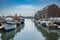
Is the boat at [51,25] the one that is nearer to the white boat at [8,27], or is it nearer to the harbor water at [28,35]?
the harbor water at [28,35]

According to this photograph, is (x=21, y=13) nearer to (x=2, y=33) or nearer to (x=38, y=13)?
(x=38, y=13)

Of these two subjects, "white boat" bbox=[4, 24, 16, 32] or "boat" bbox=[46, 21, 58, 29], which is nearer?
"white boat" bbox=[4, 24, 16, 32]

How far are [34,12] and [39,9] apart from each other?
0.20m

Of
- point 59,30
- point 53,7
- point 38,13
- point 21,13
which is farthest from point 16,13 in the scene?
point 59,30

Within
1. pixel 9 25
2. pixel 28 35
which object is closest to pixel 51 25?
pixel 28 35

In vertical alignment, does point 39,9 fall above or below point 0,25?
above

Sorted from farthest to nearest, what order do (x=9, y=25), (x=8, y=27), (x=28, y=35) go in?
(x=9, y=25) → (x=8, y=27) → (x=28, y=35)

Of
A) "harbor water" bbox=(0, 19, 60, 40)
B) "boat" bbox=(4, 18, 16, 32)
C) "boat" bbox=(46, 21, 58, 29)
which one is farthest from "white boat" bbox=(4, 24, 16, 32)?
"boat" bbox=(46, 21, 58, 29)

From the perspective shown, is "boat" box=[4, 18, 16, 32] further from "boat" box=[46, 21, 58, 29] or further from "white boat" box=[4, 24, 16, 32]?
"boat" box=[46, 21, 58, 29]

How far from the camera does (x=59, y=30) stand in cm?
703

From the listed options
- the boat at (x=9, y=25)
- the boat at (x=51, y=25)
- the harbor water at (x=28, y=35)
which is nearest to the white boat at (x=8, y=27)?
the boat at (x=9, y=25)

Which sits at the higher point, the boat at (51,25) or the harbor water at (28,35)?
the boat at (51,25)

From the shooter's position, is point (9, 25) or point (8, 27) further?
point (9, 25)

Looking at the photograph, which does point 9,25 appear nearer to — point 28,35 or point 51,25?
point 28,35
